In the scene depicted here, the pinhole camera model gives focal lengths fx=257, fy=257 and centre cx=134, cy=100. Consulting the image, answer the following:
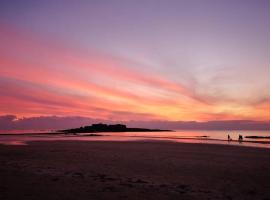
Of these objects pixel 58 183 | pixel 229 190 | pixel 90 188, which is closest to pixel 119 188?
pixel 90 188

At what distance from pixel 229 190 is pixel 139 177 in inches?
171

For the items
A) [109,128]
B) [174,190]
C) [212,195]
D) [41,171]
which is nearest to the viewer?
[212,195]

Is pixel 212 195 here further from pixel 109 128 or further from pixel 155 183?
pixel 109 128

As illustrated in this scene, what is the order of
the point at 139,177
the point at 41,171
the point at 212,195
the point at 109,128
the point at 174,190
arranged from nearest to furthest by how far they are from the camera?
the point at 212,195, the point at 174,190, the point at 139,177, the point at 41,171, the point at 109,128

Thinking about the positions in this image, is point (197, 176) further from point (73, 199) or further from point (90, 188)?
point (73, 199)

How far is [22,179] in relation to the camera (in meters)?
11.6

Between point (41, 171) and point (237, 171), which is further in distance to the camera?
point (237, 171)

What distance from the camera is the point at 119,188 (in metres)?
10.3

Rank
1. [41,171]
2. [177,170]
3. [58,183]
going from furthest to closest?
[177,170] → [41,171] → [58,183]

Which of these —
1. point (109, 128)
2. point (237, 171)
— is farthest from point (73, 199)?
point (109, 128)

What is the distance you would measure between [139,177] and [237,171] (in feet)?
20.7

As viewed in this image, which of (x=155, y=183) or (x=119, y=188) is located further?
(x=155, y=183)

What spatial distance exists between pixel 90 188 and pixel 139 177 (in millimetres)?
3362

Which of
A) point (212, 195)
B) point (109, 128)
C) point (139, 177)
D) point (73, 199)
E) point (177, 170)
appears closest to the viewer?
point (73, 199)
